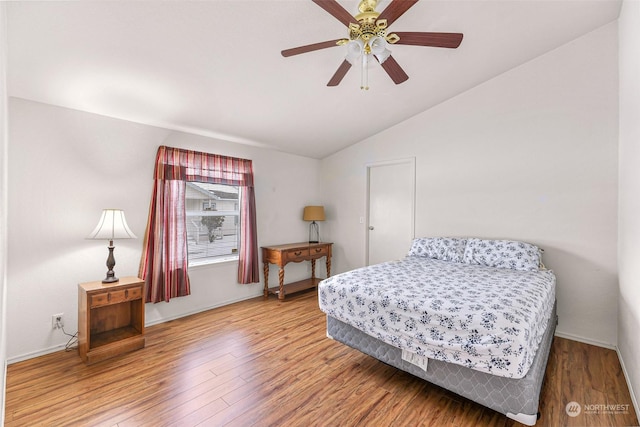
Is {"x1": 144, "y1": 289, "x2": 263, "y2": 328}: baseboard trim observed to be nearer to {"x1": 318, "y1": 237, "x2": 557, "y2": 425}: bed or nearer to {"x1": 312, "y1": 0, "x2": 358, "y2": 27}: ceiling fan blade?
{"x1": 318, "y1": 237, "x2": 557, "y2": 425}: bed

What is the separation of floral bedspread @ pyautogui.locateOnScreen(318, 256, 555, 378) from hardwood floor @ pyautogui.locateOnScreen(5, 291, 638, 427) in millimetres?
398

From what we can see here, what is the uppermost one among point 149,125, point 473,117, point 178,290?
point 473,117

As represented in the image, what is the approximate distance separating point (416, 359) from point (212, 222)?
9.43 ft

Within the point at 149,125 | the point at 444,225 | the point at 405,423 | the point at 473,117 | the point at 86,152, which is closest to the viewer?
the point at 405,423

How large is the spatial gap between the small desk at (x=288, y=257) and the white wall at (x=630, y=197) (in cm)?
328

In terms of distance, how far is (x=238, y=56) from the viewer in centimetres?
233

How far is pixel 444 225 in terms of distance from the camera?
3.66m

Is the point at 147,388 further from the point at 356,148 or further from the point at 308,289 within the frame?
the point at 356,148

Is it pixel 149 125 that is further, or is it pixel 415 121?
pixel 415 121

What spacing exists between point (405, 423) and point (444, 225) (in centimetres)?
249

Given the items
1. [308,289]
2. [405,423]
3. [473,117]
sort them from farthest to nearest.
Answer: [308,289] → [473,117] → [405,423]

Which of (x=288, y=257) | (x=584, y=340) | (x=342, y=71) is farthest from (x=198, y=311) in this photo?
(x=584, y=340)

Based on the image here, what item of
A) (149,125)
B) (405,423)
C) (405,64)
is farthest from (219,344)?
(405,64)

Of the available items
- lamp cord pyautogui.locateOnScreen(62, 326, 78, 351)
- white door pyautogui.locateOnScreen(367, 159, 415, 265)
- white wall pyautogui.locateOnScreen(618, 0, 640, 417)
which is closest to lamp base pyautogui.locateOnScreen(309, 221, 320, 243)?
white door pyautogui.locateOnScreen(367, 159, 415, 265)
